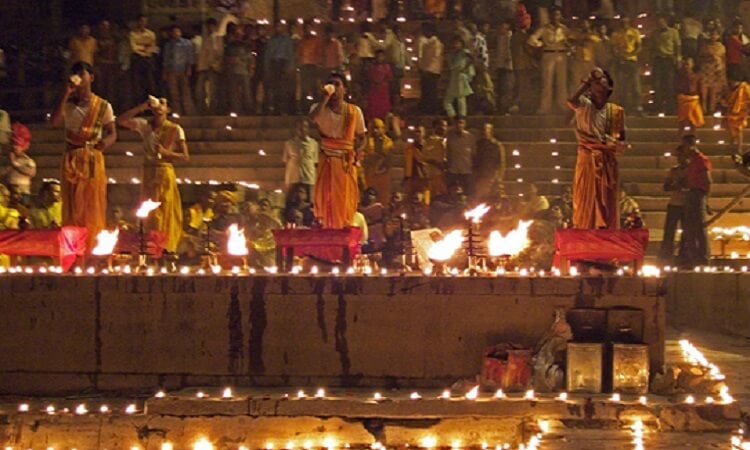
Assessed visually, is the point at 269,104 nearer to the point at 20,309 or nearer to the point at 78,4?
the point at 78,4

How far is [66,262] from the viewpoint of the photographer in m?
11.8

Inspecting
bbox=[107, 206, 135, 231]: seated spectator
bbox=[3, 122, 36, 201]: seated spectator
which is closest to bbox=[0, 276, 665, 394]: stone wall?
bbox=[107, 206, 135, 231]: seated spectator

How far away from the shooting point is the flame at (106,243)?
11664mm

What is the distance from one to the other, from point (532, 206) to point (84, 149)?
6.13 meters

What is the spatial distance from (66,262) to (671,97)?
11.3 m

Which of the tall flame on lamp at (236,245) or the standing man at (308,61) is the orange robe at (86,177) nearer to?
the tall flame on lamp at (236,245)

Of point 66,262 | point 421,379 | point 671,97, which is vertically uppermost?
point 671,97

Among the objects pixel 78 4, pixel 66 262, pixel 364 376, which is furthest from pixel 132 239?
pixel 78 4

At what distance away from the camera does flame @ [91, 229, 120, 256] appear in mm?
11664

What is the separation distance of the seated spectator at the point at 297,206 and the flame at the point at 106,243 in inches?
133

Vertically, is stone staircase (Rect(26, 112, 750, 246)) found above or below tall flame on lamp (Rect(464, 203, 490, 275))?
above

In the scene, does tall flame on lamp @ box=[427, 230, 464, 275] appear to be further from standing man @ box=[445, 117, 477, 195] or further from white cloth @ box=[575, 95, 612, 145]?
standing man @ box=[445, 117, 477, 195]

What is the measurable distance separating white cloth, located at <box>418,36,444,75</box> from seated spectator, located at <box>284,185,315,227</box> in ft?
12.2

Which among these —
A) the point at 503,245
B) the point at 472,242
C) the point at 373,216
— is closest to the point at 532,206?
the point at 373,216
